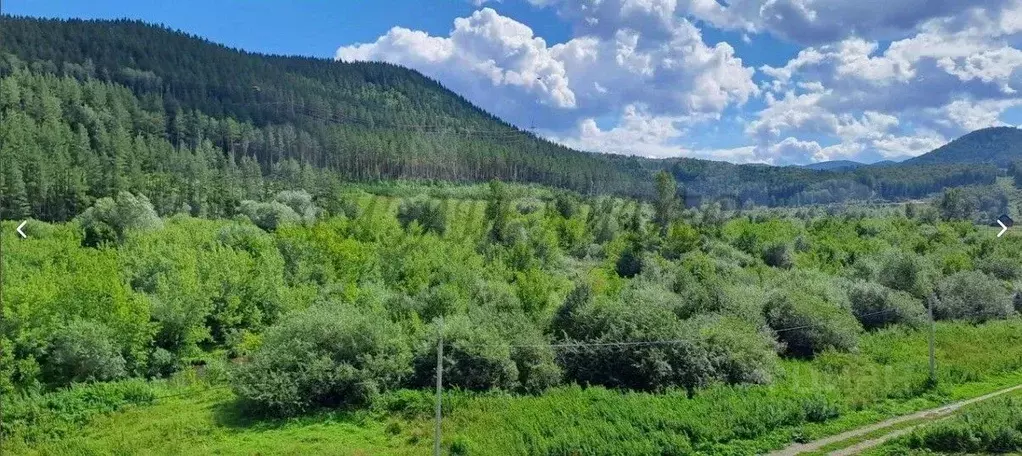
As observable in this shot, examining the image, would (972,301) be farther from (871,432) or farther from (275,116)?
(275,116)

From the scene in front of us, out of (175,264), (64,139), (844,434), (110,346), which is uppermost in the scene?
(64,139)

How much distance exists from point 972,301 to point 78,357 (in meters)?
52.3

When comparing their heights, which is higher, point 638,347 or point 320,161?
point 320,161

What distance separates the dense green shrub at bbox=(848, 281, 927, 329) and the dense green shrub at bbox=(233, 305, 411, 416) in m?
30.8

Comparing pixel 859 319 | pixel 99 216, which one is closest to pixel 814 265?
pixel 859 319

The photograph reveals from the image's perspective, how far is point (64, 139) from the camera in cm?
8762

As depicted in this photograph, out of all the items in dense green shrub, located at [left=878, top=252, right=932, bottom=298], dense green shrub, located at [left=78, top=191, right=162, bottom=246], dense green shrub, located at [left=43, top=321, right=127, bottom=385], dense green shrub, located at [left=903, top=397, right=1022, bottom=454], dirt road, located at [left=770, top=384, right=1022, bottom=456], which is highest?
dense green shrub, located at [left=78, top=191, right=162, bottom=246]

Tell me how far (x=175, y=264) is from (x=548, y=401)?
2782 cm

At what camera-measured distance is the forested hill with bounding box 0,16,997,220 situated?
7744 cm

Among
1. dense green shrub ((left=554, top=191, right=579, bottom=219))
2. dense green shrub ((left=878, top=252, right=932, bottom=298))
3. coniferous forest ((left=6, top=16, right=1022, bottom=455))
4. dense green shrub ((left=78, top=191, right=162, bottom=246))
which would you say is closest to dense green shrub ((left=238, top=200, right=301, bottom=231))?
coniferous forest ((left=6, top=16, right=1022, bottom=455))

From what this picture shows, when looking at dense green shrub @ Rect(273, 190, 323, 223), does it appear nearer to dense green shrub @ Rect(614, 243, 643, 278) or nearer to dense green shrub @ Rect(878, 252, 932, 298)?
dense green shrub @ Rect(614, 243, 643, 278)

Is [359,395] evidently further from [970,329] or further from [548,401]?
[970,329]

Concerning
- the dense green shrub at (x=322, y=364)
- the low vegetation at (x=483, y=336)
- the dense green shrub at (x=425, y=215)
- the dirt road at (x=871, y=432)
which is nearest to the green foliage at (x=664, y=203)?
the low vegetation at (x=483, y=336)

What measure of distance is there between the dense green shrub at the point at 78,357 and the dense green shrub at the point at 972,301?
48973mm
